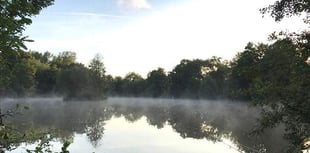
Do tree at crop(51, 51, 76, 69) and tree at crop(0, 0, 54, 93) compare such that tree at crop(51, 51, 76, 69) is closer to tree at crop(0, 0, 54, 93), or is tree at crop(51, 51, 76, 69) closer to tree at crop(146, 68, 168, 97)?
tree at crop(146, 68, 168, 97)

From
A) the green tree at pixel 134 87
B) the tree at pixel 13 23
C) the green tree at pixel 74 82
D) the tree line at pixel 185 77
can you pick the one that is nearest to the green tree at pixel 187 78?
the tree line at pixel 185 77

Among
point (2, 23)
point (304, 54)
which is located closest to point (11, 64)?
point (2, 23)

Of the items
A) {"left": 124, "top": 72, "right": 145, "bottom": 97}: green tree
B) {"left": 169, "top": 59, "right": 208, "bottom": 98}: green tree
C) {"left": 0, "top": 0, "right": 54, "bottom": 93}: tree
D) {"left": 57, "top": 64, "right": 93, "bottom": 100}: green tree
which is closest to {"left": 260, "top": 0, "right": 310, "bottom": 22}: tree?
{"left": 0, "top": 0, "right": 54, "bottom": 93}: tree

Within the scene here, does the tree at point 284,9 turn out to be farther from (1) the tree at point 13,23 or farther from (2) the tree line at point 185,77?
(1) the tree at point 13,23

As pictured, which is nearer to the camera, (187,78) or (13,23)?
(13,23)

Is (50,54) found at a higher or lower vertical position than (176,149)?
higher

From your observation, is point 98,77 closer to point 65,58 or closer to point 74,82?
point 74,82

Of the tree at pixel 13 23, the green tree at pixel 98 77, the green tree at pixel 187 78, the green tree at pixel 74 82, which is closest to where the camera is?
the tree at pixel 13 23

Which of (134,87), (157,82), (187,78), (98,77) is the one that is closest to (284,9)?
(98,77)

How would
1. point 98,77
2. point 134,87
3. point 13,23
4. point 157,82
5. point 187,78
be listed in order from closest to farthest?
point 13,23, point 98,77, point 187,78, point 157,82, point 134,87

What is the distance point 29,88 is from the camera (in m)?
91.2

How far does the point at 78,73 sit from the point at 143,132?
54461 mm

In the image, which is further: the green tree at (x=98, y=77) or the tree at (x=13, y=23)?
the green tree at (x=98, y=77)

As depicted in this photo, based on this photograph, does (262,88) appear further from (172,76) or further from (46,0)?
(172,76)
